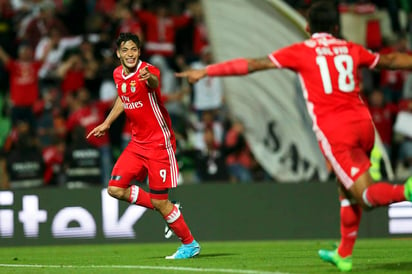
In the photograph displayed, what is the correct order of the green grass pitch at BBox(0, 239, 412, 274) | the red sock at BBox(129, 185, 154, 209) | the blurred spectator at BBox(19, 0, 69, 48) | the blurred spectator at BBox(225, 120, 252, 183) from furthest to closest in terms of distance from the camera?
the blurred spectator at BBox(19, 0, 69, 48)
the blurred spectator at BBox(225, 120, 252, 183)
the red sock at BBox(129, 185, 154, 209)
the green grass pitch at BBox(0, 239, 412, 274)

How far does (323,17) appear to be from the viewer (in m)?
8.35

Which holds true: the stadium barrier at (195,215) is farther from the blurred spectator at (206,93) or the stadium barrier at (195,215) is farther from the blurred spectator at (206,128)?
the blurred spectator at (206,93)

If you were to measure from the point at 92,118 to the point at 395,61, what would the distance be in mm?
10358

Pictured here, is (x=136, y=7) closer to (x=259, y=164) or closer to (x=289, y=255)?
(x=259, y=164)

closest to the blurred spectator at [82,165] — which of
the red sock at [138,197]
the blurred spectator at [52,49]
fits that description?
the blurred spectator at [52,49]

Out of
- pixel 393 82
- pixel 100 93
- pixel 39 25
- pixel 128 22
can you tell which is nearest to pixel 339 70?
pixel 393 82

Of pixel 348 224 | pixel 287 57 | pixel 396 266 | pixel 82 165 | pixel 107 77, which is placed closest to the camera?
pixel 287 57

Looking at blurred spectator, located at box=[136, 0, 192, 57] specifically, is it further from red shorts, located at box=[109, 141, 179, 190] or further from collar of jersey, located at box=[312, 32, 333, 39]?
collar of jersey, located at box=[312, 32, 333, 39]

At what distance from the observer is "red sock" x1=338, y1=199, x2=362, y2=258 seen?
27.9 ft

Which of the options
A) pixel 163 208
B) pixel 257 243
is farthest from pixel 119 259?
pixel 257 243

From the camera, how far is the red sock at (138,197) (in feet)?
34.9

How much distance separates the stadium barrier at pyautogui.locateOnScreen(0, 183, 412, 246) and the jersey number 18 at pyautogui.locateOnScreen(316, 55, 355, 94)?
713 centimetres

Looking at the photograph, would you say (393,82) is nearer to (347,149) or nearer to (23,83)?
(23,83)

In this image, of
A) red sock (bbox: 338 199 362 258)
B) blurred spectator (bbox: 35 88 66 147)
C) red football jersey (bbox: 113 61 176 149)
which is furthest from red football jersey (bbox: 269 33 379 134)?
blurred spectator (bbox: 35 88 66 147)
